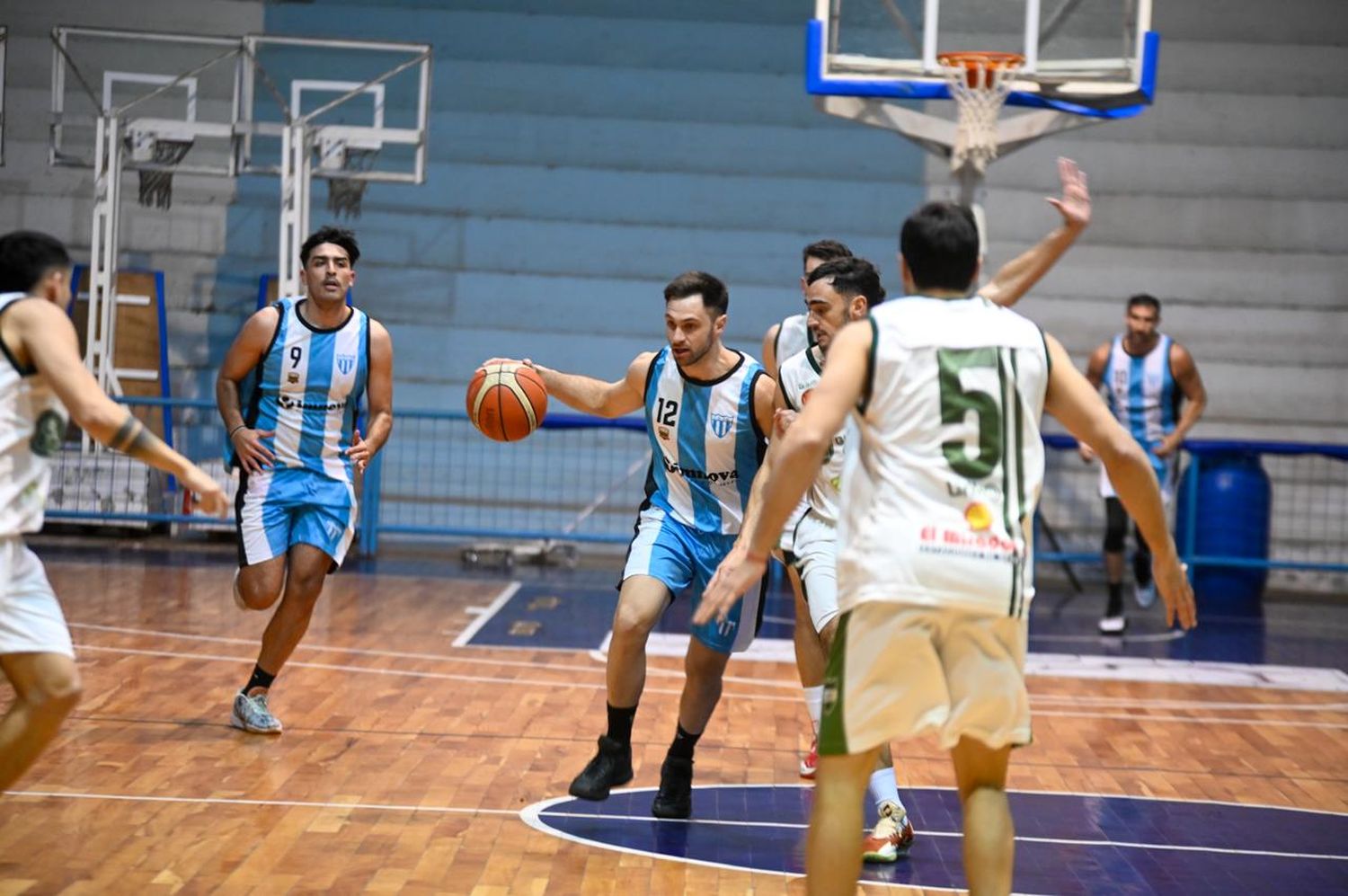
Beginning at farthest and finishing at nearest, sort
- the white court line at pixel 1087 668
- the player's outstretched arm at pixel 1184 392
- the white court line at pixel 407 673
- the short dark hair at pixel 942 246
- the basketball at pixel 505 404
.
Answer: the player's outstretched arm at pixel 1184 392 → the white court line at pixel 1087 668 → the white court line at pixel 407 673 → the basketball at pixel 505 404 → the short dark hair at pixel 942 246

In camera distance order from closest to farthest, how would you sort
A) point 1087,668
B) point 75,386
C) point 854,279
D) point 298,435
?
point 75,386, point 854,279, point 298,435, point 1087,668

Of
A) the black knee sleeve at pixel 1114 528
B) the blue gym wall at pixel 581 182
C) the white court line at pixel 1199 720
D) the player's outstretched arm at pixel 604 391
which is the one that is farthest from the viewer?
the blue gym wall at pixel 581 182

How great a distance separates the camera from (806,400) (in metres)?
5.89

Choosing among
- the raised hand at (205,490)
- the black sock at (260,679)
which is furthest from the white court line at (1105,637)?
the raised hand at (205,490)

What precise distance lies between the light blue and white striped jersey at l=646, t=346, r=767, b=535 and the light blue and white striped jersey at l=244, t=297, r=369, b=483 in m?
1.76

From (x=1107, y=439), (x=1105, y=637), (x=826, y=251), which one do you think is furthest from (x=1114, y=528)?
(x=1107, y=439)

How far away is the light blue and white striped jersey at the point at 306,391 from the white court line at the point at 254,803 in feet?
5.75

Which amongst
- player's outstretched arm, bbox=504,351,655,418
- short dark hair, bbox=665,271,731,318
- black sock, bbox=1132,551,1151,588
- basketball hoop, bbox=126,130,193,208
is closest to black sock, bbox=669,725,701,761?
player's outstretched arm, bbox=504,351,655,418

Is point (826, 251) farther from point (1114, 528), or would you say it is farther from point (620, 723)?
point (1114, 528)

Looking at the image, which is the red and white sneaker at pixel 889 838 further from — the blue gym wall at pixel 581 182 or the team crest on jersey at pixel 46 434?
the blue gym wall at pixel 581 182

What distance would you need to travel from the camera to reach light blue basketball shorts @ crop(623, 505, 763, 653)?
5.76 m

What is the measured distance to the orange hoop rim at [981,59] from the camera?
34.6 ft

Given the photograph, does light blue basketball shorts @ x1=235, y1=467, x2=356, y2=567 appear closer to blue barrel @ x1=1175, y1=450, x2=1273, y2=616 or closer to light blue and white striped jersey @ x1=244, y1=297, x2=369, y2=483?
light blue and white striped jersey @ x1=244, y1=297, x2=369, y2=483

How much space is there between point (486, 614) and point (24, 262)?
6627 mm
